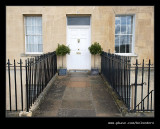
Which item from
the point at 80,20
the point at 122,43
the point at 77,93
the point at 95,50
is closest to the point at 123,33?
the point at 122,43

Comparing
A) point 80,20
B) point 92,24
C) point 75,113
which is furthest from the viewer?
point 80,20

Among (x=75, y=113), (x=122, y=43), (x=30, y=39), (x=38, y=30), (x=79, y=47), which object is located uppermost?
(x=38, y=30)

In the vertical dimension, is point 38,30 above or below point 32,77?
above

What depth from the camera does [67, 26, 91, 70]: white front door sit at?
9.58m

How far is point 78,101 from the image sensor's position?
203 inches

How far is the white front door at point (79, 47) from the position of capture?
31.4 feet

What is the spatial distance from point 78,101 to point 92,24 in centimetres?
542

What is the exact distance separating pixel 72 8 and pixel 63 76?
382 cm

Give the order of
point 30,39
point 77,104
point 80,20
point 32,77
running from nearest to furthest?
point 32,77 → point 77,104 → point 80,20 → point 30,39

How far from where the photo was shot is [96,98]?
5.43 m

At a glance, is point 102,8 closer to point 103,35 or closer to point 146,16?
point 103,35

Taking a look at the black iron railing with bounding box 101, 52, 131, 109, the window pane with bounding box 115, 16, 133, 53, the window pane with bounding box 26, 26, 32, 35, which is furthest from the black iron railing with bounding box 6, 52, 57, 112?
the window pane with bounding box 115, 16, 133, 53

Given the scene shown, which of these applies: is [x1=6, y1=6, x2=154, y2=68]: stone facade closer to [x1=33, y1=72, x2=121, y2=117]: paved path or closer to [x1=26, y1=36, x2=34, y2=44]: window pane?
[x1=26, y1=36, x2=34, y2=44]: window pane

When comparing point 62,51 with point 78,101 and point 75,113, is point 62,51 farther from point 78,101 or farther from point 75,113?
point 75,113
